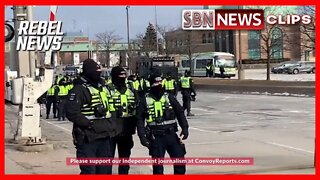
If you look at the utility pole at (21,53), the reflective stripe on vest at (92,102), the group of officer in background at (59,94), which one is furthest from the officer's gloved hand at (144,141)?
the group of officer in background at (59,94)

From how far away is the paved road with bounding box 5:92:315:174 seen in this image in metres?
8.67

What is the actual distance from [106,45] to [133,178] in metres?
43.6

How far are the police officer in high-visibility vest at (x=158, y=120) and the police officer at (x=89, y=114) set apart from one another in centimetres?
64

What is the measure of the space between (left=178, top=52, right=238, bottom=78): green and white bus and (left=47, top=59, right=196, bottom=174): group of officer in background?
4476 centimetres

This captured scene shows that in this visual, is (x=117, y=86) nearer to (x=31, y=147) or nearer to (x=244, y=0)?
(x=244, y=0)

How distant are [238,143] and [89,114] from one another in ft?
20.6

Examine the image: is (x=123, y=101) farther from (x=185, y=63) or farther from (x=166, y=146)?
(x=185, y=63)

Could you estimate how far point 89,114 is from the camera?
621cm

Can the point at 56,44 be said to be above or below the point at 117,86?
above

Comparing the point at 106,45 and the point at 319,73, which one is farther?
Answer: the point at 106,45

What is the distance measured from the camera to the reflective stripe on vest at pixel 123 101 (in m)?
6.66

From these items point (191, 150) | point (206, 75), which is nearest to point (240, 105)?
point (191, 150)

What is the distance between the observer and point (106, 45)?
5075 centimetres

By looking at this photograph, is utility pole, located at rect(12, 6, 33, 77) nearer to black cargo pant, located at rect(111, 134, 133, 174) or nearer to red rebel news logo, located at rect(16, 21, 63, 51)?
red rebel news logo, located at rect(16, 21, 63, 51)
